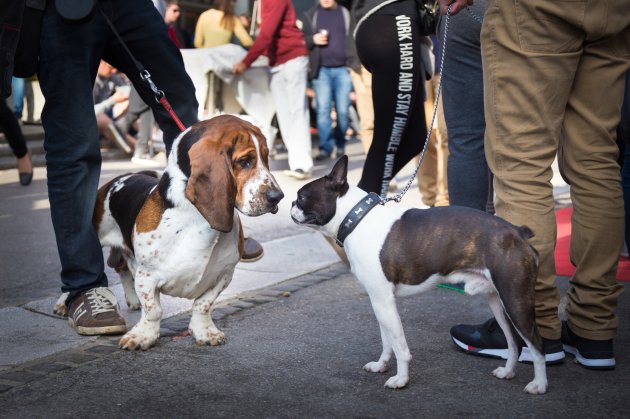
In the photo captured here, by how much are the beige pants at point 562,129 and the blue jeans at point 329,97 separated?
8.49 m

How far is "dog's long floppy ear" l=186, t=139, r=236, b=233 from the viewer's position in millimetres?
3342

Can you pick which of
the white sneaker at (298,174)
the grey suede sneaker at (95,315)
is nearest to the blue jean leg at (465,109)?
the grey suede sneaker at (95,315)

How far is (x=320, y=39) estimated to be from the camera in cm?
1131

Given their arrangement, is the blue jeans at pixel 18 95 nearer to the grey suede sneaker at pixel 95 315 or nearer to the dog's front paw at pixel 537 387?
the grey suede sneaker at pixel 95 315

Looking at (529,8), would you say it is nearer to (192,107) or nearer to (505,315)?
(505,315)

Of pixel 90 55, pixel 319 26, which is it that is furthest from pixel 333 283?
pixel 319 26

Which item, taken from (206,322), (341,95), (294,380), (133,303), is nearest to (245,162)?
(206,322)

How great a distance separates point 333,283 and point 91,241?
1.46 m

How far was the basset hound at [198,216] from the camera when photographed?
336 centimetres

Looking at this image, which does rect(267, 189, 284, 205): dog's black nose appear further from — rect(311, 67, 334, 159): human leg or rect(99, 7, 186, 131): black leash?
rect(311, 67, 334, 159): human leg

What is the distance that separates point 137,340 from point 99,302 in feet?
1.30

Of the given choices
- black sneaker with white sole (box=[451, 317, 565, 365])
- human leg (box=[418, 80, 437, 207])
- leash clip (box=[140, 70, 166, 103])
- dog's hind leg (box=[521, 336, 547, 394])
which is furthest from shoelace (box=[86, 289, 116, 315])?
human leg (box=[418, 80, 437, 207])

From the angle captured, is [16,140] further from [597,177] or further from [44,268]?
[597,177]

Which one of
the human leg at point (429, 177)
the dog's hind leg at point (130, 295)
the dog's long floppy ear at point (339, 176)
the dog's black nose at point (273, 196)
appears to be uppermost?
the dog's long floppy ear at point (339, 176)
